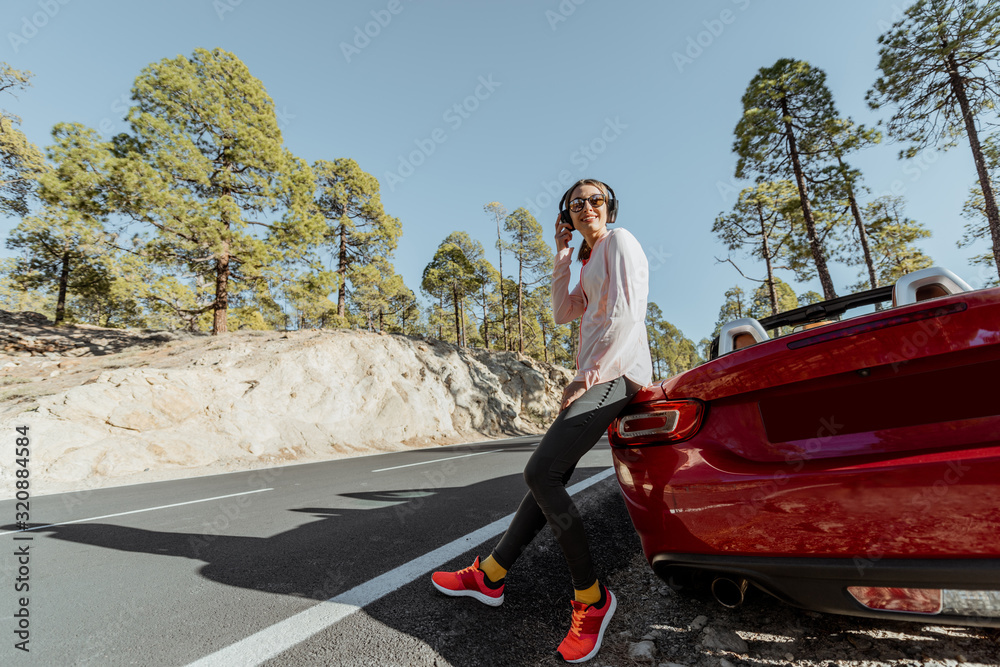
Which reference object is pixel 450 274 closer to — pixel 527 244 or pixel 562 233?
pixel 527 244

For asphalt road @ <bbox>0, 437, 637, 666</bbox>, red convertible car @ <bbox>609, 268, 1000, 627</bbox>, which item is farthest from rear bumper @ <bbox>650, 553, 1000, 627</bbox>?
asphalt road @ <bbox>0, 437, 637, 666</bbox>

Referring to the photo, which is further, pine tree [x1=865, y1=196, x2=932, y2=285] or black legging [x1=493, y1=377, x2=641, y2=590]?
pine tree [x1=865, y1=196, x2=932, y2=285]

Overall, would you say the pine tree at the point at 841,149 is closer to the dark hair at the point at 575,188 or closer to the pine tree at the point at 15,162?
the dark hair at the point at 575,188

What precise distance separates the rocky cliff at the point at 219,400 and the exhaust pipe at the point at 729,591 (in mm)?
10599

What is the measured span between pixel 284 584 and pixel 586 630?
5.65 feet

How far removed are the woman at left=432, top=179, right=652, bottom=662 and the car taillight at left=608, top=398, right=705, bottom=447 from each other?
68 mm

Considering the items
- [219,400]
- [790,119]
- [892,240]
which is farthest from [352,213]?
[892,240]

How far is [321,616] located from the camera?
1983mm

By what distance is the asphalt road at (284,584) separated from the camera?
1759mm

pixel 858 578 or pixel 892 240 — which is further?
pixel 892 240

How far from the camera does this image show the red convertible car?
3.97ft

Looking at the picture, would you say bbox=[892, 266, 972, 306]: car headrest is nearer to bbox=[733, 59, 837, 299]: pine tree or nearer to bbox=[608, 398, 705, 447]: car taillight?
bbox=[608, 398, 705, 447]: car taillight

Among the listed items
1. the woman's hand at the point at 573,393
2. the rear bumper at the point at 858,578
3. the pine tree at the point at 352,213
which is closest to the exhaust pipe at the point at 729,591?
the rear bumper at the point at 858,578

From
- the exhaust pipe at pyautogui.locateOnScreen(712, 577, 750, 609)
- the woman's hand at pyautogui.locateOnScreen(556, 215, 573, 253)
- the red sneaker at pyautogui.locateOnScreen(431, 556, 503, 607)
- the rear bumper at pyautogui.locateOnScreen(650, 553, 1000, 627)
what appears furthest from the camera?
the woman's hand at pyautogui.locateOnScreen(556, 215, 573, 253)
